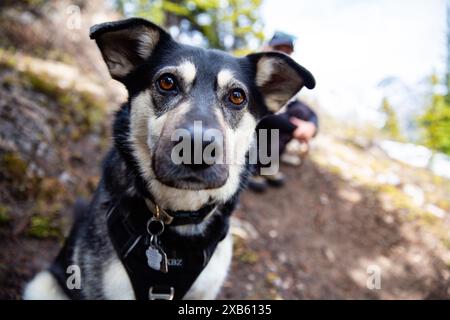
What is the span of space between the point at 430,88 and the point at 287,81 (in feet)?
36.3

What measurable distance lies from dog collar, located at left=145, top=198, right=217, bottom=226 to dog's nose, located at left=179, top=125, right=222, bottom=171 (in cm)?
64

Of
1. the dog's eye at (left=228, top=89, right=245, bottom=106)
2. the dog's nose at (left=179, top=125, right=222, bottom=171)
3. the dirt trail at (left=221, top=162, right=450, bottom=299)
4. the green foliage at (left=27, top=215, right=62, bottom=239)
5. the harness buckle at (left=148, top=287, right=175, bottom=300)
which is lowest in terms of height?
the dirt trail at (left=221, top=162, right=450, bottom=299)

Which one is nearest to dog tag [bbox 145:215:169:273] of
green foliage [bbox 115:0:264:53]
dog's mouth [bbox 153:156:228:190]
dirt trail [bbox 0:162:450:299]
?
dog's mouth [bbox 153:156:228:190]

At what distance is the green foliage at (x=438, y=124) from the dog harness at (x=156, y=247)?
35.2 feet

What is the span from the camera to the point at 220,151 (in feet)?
6.78

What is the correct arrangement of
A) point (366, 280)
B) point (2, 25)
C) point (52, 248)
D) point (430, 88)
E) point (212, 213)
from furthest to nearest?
point (430, 88) < point (2, 25) < point (366, 280) < point (52, 248) < point (212, 213)

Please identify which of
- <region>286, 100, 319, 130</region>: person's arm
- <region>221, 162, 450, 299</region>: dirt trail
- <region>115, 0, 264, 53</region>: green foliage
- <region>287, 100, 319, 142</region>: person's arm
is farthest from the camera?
<region>115, 0, 264, 53</region>: green foliage

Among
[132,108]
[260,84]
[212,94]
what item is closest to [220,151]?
[212,94]

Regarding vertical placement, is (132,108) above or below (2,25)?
below

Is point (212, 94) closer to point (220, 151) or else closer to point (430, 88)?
point (220, 151)

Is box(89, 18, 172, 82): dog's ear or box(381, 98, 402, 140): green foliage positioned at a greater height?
box(89, 18, 172, 82): dog's ear

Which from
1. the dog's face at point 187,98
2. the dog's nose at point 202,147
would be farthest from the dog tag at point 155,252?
the dog's nose at point 202,147

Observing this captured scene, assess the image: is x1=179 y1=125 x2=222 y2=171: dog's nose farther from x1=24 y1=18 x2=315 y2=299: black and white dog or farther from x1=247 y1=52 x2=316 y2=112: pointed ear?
x1=247 y1=52 x2=316 y2=112: pointed ear

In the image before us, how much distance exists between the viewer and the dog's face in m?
2.05
